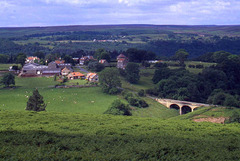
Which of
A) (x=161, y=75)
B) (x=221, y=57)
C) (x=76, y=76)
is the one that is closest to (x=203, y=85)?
(x=161, y=75)

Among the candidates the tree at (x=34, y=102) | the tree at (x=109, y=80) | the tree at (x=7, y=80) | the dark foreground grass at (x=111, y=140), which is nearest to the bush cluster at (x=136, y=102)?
the tree at (x=109, y=80)

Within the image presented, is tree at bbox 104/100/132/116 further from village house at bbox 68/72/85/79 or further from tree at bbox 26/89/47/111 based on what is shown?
village house at bbox 68/72/85/79

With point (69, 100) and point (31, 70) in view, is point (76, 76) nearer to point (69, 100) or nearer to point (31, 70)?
point (31, 70)

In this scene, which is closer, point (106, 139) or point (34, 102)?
point (106, 139)

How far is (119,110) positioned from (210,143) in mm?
23667

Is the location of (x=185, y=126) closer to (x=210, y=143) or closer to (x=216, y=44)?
(x=210, y=143)

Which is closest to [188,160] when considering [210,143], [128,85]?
[210,143]

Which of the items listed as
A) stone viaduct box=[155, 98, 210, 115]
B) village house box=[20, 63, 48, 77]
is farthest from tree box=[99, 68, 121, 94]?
village house box=[20, 63, 48, 77]

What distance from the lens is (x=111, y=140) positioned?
74.7 ft

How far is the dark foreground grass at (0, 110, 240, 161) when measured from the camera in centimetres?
1898

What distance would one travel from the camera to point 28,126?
26.4 m

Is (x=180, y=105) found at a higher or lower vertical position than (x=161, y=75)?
lower

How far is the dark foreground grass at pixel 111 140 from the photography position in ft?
62.3

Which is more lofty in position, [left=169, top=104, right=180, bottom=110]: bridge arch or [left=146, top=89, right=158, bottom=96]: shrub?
[left=146, top=89, right=158, bottom=96]: shrub
